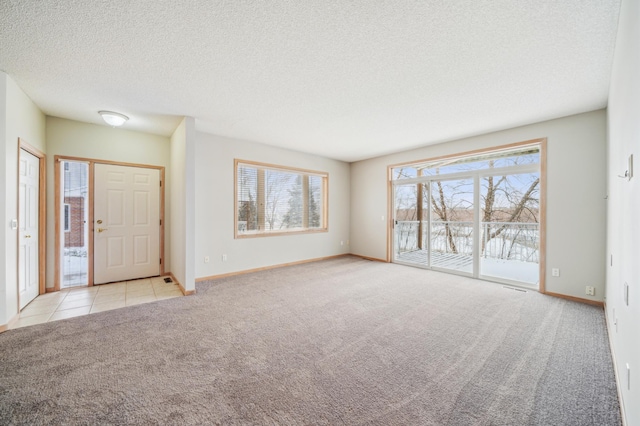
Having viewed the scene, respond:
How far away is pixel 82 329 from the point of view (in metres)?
2.59

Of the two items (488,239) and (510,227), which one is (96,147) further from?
(510,227)

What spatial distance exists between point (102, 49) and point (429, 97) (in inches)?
129

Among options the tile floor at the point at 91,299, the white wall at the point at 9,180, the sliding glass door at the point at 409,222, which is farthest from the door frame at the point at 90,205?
the sliding glass door at the point at 409,222

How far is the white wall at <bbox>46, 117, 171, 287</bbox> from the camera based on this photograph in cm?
370

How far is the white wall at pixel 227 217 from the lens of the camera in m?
4.41

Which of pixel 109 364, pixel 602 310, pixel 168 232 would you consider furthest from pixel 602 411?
pixel 168 232

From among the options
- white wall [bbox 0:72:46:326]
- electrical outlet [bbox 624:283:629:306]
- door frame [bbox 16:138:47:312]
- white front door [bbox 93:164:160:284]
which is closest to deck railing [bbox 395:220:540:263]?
electrical outlet [bbox 624:283:629:306]

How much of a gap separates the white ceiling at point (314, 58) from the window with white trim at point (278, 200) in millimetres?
1680

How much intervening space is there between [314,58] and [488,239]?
15.3ft

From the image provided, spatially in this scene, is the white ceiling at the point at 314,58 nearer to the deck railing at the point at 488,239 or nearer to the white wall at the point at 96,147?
the white wall at the point at 96,147

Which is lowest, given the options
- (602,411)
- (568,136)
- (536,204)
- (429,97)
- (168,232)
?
(602,411)

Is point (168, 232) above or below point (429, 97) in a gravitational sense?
below

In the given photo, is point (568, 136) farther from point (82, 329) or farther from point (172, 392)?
point (82, 329)

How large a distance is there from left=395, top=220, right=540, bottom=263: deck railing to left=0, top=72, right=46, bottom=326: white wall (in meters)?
6.07
